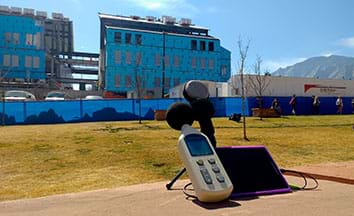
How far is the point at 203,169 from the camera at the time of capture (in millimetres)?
6133

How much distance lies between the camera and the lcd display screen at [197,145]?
6.41 meters

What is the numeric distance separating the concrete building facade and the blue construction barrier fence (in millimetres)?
29881

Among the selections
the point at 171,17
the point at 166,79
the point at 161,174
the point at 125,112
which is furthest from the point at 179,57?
the point at 161,174

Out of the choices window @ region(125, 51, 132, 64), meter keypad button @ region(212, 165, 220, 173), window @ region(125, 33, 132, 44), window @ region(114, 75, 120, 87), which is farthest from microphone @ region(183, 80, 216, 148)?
window @ region(125, 33, 132, 44)

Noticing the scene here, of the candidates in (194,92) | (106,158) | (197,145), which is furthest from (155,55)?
(197,145)

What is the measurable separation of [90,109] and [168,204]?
25.5 m

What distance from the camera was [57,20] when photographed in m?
77.2

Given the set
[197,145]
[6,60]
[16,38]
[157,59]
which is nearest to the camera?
[197,145]

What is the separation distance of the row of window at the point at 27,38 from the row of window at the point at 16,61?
90.6 inches

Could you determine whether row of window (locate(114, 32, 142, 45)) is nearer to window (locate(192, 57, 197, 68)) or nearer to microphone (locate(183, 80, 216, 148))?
window (locate(192, 57, 197, 68))

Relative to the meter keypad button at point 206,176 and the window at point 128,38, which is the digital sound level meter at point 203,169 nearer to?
the meter keypad button at point 206,176

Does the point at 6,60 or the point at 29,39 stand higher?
the point at 29,39

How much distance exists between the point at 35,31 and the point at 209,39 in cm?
3073

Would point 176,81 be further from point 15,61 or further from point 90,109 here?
point 90,109
